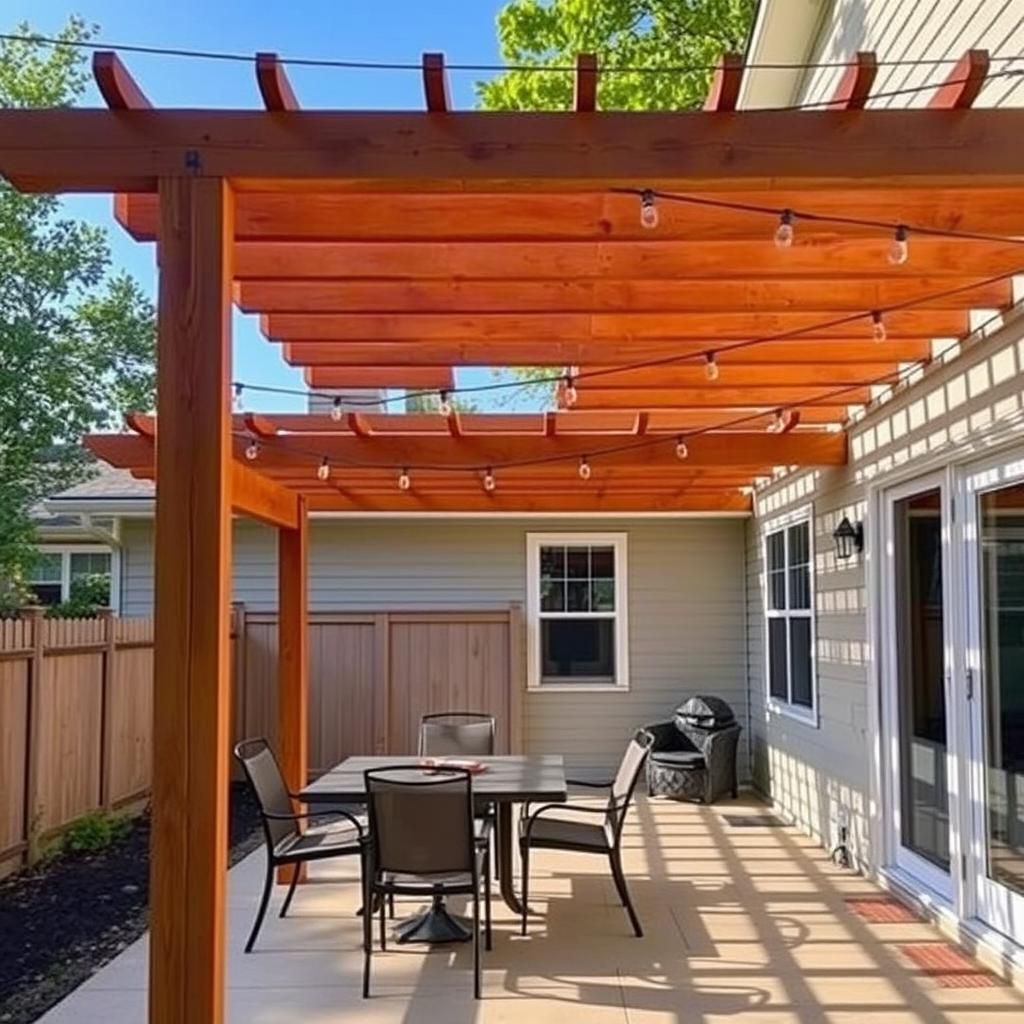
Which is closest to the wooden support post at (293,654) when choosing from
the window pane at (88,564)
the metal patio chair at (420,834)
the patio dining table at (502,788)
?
the patio dining table at (502,788)

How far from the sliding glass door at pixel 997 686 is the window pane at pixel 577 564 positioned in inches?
230

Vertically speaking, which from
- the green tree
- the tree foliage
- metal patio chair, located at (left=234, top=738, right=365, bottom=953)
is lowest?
metal patio chair, located at (left=234, top=738, right=365, bottom=953)

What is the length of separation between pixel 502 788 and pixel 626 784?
0.67 m

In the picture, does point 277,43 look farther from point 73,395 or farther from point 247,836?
point 247,836

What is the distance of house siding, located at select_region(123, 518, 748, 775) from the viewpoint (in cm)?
1055

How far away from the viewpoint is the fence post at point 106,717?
7.67 metres

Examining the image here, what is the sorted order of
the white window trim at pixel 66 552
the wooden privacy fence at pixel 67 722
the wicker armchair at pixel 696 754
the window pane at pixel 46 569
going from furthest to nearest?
the window pane at pixel 46 569, the white window trim at pixel 66 552, the wicker armchair at pixel 696 754, the wooden privacy fence at pixel 67 722

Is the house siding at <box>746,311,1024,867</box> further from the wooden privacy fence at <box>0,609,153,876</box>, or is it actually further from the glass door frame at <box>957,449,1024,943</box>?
the wooden privacy fence at <box>0,609,153,876</box>

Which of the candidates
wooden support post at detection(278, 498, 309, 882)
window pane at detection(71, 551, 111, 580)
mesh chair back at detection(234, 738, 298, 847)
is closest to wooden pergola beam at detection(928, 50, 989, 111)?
mesh chair back at detection(234, 738, 298, 847)

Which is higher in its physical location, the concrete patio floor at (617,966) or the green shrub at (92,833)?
the green shrub at (92,833)

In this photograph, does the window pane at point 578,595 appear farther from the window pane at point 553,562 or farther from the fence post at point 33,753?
the fence post at point 33,753

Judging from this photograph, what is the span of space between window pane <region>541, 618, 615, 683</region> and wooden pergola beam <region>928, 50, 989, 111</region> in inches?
320

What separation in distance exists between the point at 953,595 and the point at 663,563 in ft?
18.3

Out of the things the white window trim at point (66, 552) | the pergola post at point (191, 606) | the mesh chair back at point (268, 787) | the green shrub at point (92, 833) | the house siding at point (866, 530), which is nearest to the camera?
the pergola post at point (191, 606)
